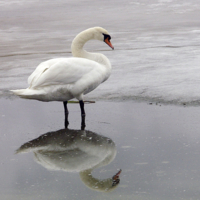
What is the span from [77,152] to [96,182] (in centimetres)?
80

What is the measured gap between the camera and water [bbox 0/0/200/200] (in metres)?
3.75

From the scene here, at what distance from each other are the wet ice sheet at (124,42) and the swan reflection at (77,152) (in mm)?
1875

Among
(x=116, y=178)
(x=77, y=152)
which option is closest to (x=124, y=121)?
(x=77, y=152)

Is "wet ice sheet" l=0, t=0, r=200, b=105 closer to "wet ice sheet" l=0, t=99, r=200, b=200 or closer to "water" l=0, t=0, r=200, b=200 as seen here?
"water" l=0, t=0, r=200, b=200

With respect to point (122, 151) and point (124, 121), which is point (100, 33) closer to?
point (124, 121)

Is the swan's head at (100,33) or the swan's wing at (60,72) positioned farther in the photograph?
the swan's head at (100,33)

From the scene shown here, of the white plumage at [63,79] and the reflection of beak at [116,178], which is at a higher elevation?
the white plumage at [63,79]

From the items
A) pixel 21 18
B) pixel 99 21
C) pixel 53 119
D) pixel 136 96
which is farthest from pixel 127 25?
pixel 53 119

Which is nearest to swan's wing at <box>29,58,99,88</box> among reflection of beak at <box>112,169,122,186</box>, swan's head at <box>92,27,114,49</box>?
swan's head at <box>92,27,114,49</box>

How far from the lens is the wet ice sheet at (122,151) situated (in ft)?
12.0

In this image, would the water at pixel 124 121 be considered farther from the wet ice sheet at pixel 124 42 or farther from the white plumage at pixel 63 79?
the white plumage at pixel 63 79

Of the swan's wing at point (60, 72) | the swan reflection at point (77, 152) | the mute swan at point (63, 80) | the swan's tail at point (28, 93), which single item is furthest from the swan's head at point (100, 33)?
the swan reflection at point (77, 152)

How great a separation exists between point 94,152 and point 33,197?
1135mm

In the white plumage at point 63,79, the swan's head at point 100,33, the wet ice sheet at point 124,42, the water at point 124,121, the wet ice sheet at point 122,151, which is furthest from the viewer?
the wet ice sheet at point 124,42
